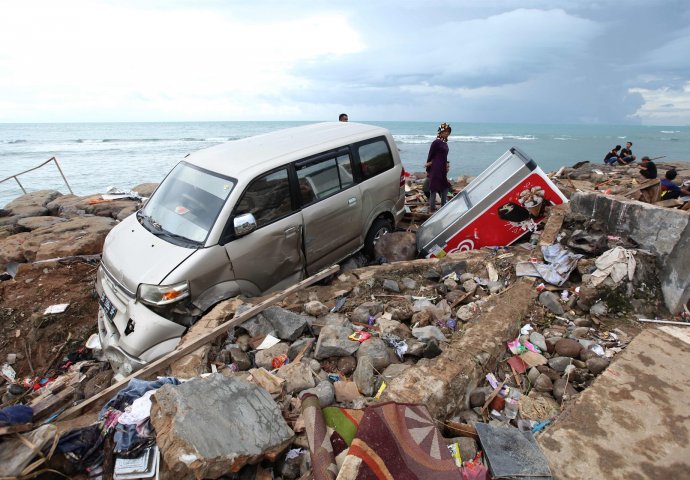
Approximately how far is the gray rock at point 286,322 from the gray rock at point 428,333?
43.2 inches

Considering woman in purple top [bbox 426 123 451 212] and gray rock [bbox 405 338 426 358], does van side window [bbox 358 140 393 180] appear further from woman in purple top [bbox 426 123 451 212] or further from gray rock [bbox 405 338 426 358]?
gray rock [bbox 405 338 426 358]

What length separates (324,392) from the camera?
2.77 meters

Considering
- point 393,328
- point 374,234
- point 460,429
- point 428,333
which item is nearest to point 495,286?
point 428,333

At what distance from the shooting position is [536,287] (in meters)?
4.20

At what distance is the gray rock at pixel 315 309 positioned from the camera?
163 inches

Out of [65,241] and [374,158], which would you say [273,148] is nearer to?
[374,158]

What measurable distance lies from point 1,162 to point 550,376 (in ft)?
116

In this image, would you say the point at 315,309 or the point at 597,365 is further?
the point at 315,309

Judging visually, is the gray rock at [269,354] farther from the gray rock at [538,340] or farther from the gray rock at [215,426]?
the gray rock at [538,340]

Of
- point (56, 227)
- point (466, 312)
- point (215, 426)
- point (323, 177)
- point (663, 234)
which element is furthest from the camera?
point (56, 227)

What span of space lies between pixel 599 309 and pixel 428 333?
1.85 metres

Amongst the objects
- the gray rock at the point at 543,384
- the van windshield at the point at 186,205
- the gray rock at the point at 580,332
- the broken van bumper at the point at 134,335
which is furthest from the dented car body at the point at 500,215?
the broken van bumper at the point at 134,335

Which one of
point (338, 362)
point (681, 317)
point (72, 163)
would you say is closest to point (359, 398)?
point (338, 362)

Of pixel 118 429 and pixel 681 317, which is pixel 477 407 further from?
pixel 681 317
